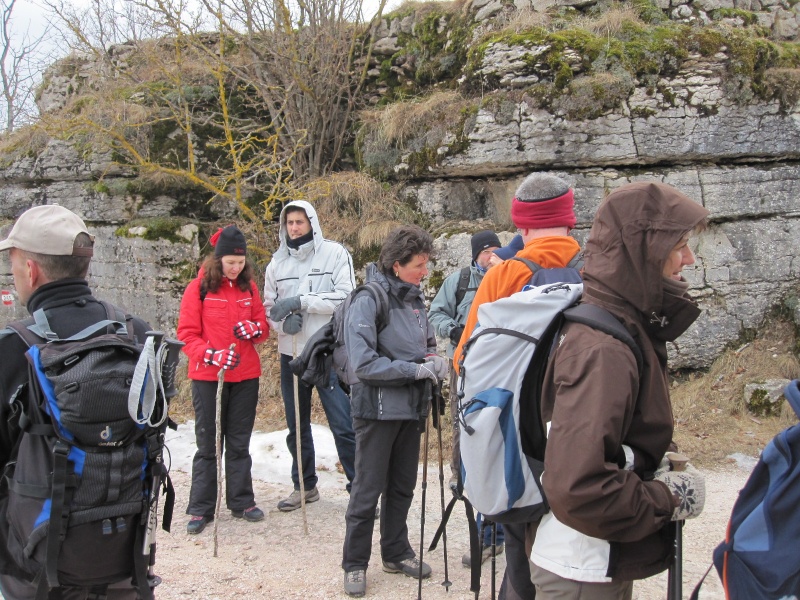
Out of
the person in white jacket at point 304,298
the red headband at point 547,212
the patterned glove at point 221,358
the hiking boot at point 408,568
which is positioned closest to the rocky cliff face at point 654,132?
the person in white jacket at point 304,298

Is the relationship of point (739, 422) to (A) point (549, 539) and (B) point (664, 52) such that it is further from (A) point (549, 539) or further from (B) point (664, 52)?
(A) point (549, 539)

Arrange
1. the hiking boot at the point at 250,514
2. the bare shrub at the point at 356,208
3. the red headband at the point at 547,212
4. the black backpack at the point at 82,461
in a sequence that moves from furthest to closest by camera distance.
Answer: the bare shrub at the point at 356,208 < the hiking boot at the point at 250,514 < the red headband at the point at 547,212 < the black backpack at the point at 82,461

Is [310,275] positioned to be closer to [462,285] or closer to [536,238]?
[462,285]

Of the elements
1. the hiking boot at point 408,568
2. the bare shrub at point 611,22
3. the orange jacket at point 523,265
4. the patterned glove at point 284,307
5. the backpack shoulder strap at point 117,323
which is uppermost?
the bare shrub at point 611,22

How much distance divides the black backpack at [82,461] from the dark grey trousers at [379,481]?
1.58 meters

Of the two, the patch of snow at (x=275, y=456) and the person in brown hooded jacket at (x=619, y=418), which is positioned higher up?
the person in brown hooded jacket at (x=619, y=418)

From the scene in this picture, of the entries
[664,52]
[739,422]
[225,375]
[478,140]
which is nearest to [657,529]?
[225,375]

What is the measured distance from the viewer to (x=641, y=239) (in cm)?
199

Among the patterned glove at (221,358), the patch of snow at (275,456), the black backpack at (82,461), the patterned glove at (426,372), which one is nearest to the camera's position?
the black backpack at (82,461)

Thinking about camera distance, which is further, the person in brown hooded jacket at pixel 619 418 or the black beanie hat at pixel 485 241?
the black beanie hat at pixel 485 241

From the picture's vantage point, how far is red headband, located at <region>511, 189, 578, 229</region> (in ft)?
9.59

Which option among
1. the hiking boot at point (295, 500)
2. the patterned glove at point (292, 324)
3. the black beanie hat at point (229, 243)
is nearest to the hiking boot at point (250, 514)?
the hiking boot at point (295, 500)

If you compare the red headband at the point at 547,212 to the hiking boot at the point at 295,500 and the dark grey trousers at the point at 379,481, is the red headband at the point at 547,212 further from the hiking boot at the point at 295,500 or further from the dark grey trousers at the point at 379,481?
the hiking boot at the point at 295,500

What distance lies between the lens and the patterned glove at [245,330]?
16.1ft
